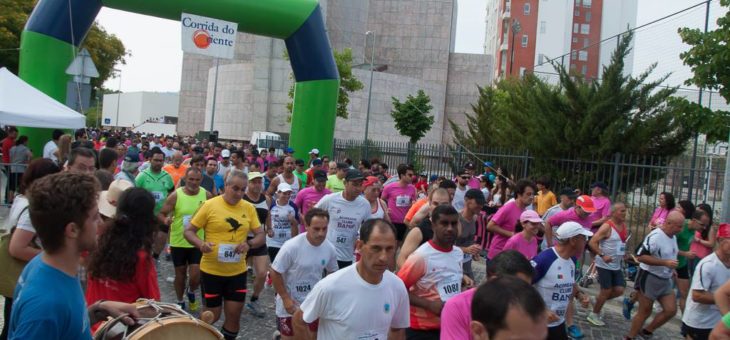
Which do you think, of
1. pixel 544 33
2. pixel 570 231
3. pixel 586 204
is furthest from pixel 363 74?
pixel 570 231

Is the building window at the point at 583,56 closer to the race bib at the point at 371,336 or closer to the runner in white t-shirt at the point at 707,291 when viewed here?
the runner in white t-shirt at the point at 707,291

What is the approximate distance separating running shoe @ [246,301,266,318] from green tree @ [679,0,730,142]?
7707 mm

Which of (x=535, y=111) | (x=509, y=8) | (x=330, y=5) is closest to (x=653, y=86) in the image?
(x=535, y=111)

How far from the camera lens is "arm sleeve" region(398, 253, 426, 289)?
15.4 ft

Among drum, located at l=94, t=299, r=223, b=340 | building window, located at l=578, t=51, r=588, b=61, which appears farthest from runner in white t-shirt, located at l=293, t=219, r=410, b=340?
building window, located at l=578, t=51, r=588, b=61

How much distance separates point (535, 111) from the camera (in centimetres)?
1716

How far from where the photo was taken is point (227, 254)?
6043 millimetres

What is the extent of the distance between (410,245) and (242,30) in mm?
11726

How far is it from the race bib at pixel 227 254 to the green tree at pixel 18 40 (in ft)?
72.3

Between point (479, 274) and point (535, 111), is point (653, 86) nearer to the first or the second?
point (535, 111)

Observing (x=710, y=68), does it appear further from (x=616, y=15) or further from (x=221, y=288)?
(x=616, y=15)

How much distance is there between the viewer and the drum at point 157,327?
3010 mm

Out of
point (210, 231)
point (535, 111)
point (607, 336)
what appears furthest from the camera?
point (535, 111)

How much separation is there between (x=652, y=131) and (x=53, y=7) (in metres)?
13.8
